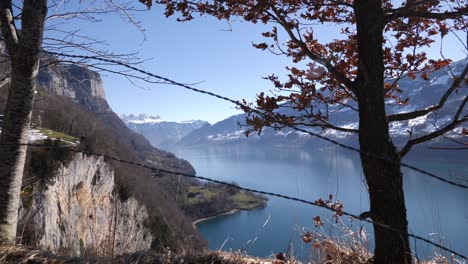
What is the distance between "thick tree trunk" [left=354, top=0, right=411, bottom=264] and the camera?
2.75 meters

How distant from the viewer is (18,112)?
269cm

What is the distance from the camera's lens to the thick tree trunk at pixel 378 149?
275cm

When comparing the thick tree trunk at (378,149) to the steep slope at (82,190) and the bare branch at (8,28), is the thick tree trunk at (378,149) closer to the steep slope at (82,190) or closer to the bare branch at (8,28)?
the steep slope at (82,190)

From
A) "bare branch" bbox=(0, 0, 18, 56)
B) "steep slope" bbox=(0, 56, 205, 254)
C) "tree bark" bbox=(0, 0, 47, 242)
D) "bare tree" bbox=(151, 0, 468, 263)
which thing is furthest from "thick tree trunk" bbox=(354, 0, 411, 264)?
"bare branch" bbox=(0, 0, 18, 56)

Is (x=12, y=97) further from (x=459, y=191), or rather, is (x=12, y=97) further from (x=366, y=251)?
(x=459, y=191)

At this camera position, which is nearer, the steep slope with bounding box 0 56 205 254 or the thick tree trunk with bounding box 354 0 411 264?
the thick tree trunk with bounding box 354 0 411 264

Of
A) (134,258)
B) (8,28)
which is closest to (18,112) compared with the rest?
(8,28)

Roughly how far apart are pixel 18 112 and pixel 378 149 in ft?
8.69

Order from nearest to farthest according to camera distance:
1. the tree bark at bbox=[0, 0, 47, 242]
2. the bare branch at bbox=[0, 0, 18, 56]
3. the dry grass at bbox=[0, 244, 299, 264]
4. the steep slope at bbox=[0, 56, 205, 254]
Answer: the dry grass at bbox=[0, 244, 299, 264], the tree bark at bbox=[0, 0, 47, 242], the bare branch at bbox=[0, 0, 18, 56], the steep slope at bbox=[0, 56, 205, 254]

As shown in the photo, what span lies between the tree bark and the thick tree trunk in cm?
246

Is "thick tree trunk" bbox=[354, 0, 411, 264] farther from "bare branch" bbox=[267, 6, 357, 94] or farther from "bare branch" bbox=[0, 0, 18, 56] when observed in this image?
"bare branch" bbox=[0, 0, 18, 56]

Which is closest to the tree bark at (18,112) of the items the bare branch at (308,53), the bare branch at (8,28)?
the bare branch at (8,28)

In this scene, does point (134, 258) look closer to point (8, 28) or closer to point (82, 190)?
point (8, 28)

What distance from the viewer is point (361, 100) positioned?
115 inches
